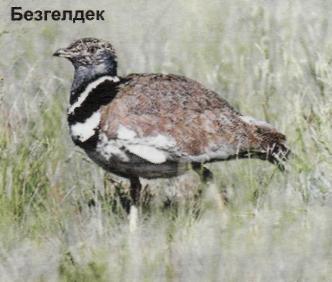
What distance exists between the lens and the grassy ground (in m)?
4.94

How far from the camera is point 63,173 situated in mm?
5559

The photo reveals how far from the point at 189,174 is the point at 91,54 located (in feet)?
2.29

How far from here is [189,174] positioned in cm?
568

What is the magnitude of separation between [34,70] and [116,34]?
442mm

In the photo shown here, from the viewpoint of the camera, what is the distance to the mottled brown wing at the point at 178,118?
5.34 meters

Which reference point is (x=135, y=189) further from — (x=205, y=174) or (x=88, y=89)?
(x=88, y=89)

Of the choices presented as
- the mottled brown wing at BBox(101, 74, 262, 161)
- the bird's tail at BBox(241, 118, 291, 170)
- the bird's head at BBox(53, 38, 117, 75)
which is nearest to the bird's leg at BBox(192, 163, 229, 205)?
the mottled brown wing at BBox(101, 74, 262, 161)

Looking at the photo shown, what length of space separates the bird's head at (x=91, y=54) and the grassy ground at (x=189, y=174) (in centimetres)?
18

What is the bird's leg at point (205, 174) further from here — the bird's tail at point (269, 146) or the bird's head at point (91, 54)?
the bird's head at point (91, 54)

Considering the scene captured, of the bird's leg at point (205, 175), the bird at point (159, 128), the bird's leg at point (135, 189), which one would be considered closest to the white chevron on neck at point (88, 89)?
the bird at point (159, 128)

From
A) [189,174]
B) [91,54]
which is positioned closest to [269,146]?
[189,174]

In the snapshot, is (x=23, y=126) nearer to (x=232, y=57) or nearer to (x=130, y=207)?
(x=130, y=207)

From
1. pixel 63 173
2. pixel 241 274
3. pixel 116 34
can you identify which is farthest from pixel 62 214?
pixel 116 34

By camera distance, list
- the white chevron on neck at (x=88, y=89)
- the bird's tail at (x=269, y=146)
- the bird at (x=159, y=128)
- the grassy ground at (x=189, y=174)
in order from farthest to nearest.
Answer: the white chevron on neck at (x=88, y=89) < the bird's tail at (x=269, y=146) < the bird at (x=159, y=128) < the grassy ground at (x=189, y=174)
